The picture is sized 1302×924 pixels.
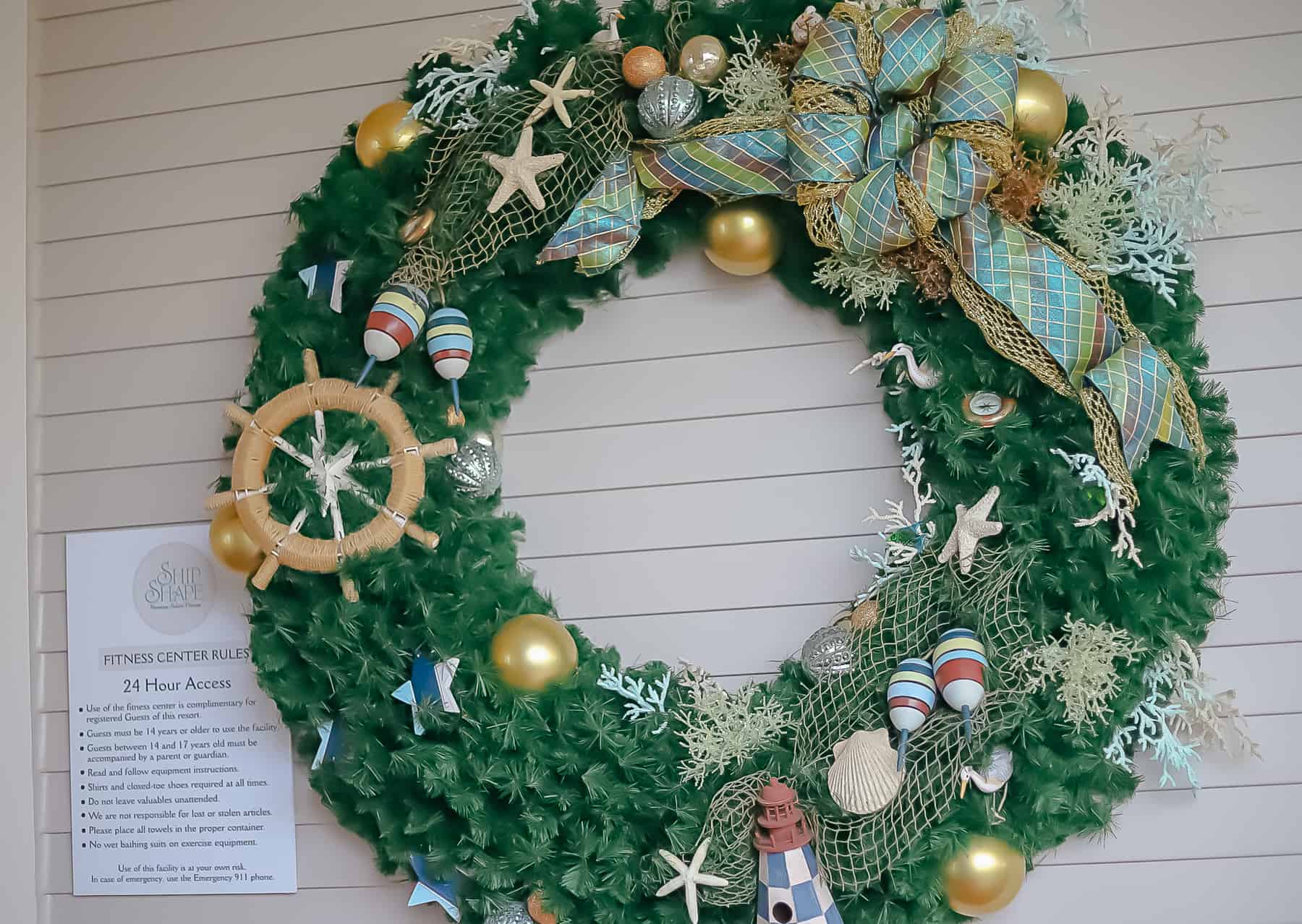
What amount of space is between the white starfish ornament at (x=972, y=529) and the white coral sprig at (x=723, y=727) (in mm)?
349

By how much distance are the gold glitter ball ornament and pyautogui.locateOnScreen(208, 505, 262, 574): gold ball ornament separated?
1.70 ft

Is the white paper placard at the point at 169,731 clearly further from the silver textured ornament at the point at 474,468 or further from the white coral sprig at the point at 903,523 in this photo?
the white coral sprig at the point at 903,523

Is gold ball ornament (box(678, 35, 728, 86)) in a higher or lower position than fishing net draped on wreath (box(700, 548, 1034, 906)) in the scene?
higher

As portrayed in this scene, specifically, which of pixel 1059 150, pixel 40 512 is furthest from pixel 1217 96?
pixel 40 512

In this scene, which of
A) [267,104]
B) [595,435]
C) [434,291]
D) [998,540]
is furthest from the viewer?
[267,104]

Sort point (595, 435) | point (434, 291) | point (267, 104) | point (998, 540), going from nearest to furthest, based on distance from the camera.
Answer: point (998, 540), point (434, 291), point (595, 435), point (267, 104)

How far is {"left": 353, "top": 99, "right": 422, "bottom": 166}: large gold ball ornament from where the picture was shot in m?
1.86

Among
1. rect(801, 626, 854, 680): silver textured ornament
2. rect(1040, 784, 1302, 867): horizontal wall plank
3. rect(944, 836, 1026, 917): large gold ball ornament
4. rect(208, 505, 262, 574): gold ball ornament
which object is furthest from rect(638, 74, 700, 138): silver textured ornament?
rect(1040, 784, 1302, 867): horizontal wall plank

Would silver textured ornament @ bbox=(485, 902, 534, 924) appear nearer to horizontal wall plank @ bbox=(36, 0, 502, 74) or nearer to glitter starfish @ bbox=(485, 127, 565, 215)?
glitter starfish @ bbox=(485, 127, 565, 215)

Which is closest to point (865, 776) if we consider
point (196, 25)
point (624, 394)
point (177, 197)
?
point (624, 394)

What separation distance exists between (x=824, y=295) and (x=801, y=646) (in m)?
0.57

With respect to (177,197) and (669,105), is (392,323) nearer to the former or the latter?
(669,105)

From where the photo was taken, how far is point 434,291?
180cm

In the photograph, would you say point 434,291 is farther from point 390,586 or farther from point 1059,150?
point 1059,150
